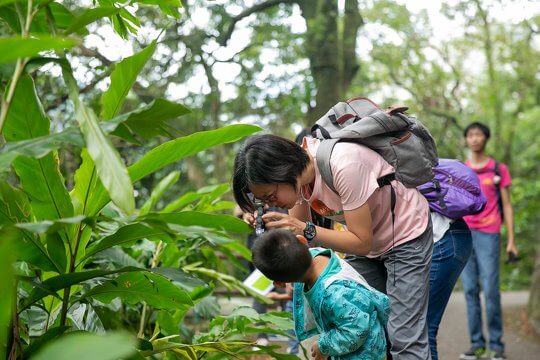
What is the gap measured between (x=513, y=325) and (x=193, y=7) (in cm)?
682

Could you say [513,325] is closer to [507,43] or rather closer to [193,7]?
[193,7]

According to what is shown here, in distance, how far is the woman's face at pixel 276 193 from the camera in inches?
122

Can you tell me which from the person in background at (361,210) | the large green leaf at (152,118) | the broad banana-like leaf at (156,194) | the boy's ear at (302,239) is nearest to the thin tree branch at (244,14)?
the broad banana-like leaf at (156,194)

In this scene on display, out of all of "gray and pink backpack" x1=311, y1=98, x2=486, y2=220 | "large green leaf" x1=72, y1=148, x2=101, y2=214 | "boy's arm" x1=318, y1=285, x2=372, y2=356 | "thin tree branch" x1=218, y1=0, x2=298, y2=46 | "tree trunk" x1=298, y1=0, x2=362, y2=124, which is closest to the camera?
"large green leaf" x1=72, y1=148, x2=101, y2=214

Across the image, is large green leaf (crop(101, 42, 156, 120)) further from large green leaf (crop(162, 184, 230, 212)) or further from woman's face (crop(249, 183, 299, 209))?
large green leaf (crop(162, 184, 230, 212))

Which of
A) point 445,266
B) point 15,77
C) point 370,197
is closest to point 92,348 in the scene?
point 15,77

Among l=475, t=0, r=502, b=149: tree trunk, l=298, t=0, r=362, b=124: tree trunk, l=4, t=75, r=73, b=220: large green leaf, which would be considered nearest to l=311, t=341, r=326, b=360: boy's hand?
l=4, t=75, r=73, b=220: large green leaf

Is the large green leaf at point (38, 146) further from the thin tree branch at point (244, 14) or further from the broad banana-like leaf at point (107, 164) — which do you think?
the thin tree branch at point (244, 14)

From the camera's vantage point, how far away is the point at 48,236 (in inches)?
95.4

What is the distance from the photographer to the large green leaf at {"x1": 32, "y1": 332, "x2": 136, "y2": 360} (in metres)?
1.13

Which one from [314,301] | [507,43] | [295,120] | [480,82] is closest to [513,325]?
[295,120]

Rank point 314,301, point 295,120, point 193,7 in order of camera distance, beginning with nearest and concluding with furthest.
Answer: point 314,301, point 193,7, point 295,120

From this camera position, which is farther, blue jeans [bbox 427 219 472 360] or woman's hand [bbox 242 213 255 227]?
blue jeans [bbox 427 219 472 360]

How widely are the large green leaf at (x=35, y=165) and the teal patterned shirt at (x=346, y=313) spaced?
1.10 metres
